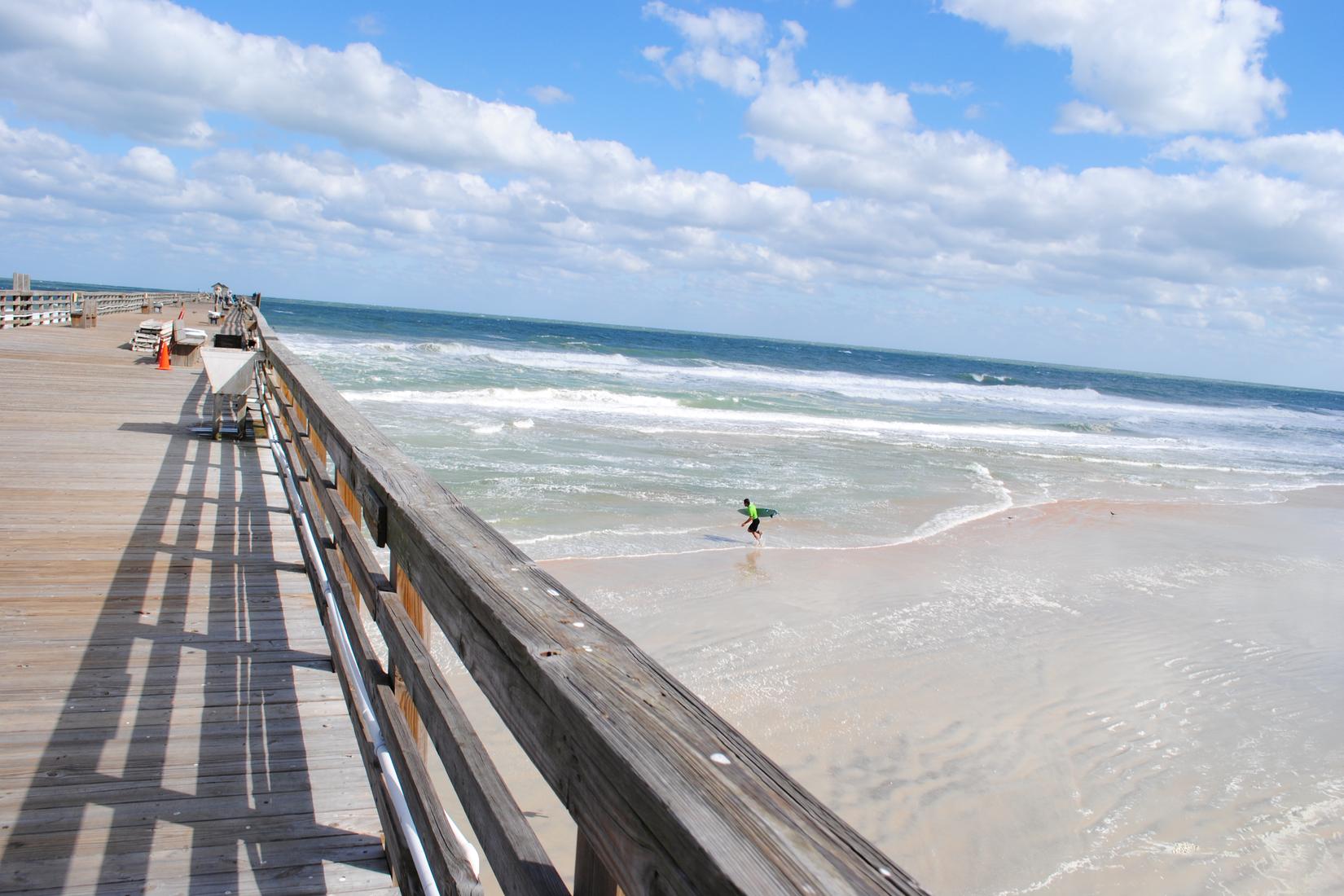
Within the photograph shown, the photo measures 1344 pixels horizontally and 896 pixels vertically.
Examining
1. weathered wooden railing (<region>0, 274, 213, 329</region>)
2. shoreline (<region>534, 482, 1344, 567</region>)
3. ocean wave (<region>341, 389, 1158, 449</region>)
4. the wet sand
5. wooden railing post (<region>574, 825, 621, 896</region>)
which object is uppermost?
weathered wooden railing (<region>0, 274, 213, 329</region>)

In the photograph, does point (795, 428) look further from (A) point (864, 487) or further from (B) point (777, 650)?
(B) point (777, 650)

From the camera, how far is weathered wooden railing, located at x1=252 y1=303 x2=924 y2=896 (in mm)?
803

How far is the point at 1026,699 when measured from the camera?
20.3 ft

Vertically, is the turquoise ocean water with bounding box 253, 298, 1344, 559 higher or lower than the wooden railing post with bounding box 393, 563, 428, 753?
lower

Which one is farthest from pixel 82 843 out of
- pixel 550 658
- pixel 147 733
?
pixel 550 658

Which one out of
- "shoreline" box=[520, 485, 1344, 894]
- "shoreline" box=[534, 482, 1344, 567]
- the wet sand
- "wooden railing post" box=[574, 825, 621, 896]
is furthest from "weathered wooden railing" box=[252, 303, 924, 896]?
"shoreline" box=[534, 482, 1344, 567]

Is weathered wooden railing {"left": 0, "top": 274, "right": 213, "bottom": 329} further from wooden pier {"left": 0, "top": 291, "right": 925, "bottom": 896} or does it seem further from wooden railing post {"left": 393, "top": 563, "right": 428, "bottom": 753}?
wooden railing post {"left": 393, "top": 563, "right": 428, "bottom": 753}

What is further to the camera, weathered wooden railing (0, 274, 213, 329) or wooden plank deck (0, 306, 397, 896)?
weathered wooden railing (0, 274, 213, 329)

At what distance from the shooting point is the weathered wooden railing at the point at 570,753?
803 mm

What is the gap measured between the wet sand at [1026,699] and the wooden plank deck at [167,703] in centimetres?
159

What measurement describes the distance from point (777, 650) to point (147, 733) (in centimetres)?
463

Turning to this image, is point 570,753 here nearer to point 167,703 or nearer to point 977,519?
point 167,703

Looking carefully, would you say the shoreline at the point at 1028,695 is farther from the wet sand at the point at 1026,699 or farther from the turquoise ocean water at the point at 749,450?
the turquoise ocean water at the point at 749,450

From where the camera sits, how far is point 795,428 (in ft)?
74.8
